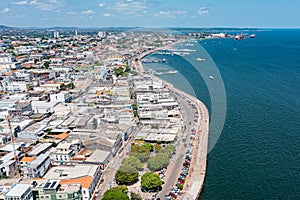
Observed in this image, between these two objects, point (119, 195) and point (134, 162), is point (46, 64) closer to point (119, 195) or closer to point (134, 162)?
point (134, 162)

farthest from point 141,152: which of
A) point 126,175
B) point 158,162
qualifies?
point 126,175

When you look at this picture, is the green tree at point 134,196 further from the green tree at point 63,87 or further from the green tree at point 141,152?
the green tree at point 63,87

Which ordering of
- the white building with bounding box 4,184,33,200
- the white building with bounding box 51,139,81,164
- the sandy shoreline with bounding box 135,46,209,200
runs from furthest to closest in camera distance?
the white building with bounding box 51,139,81,164
the sandy shoreline with bounding box 135,46,209,200
the white building with bounding box 4,184,33,200

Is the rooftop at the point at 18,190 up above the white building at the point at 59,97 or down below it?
below

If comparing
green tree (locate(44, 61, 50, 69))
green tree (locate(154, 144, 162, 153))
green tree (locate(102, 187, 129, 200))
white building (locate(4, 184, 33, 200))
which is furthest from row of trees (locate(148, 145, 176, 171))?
green tree (locate(44, 61, 50, 69))

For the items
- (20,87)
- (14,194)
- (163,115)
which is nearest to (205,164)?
(163,115)

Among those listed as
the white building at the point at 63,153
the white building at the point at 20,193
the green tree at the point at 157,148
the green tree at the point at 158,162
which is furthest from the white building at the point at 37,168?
the green tree at the point at 157,148

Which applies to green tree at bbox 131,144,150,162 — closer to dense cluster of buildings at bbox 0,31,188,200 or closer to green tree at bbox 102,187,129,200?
dense cluster of buildings at bbox 0,31,188,200
